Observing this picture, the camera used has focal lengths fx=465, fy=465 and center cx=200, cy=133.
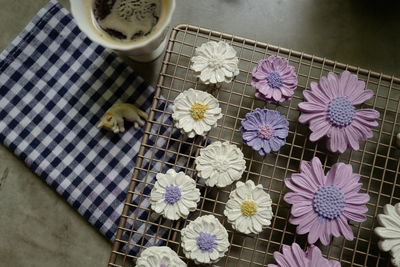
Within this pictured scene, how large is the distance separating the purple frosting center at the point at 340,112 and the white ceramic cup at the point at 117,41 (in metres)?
0.36

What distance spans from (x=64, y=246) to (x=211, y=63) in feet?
1.72

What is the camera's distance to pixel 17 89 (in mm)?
1042

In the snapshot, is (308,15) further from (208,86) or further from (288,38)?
(208,86)

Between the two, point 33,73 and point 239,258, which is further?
point 33,73

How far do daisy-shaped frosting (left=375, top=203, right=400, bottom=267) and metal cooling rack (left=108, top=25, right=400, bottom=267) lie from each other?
4 cm

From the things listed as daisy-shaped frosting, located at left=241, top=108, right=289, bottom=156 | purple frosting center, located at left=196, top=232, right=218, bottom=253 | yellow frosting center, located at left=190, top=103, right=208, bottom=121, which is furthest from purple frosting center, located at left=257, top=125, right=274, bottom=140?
purple frosting center, located at left=196, top=232, right=218, bottom=253

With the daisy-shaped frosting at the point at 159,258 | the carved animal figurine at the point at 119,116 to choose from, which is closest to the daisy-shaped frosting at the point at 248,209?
the daisy-shaped frosting at the point at 159,258

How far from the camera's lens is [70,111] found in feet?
3.41

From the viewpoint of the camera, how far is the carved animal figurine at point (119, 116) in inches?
39.6

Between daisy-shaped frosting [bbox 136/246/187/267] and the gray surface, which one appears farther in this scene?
the gray surface

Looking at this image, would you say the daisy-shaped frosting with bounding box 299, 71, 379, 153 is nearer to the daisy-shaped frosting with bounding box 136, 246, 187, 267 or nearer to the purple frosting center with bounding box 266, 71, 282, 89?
the purple frosting center with bounding box 266, 71, 282, 89

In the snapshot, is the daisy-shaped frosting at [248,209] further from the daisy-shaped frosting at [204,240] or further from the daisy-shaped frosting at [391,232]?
the daisy-shaped frosting at [391,232]

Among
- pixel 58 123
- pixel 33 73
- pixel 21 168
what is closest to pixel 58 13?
pixel 33 73

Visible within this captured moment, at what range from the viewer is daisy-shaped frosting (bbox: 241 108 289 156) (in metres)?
0.91
